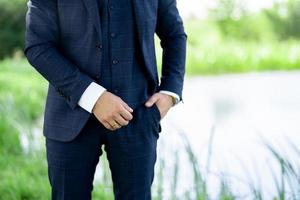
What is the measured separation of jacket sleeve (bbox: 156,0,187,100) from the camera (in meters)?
1.62

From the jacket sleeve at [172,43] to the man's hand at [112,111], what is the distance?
0.18m

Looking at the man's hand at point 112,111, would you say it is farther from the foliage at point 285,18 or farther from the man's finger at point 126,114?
the foliage at point 285,18

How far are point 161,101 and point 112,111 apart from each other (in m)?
0.17

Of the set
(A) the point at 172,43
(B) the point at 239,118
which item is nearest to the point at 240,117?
(B) the point at 239,118

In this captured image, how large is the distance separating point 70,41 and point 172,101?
0.97 ft

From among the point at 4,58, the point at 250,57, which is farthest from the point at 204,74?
the point at 4,58

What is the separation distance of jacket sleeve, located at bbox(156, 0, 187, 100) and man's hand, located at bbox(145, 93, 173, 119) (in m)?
0.03

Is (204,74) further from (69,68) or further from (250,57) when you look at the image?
(69,68)

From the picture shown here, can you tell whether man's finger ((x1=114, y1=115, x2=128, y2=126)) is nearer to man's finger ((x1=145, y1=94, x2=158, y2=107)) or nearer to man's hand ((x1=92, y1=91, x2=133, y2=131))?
man's hand ((x1=92, y1=91, x2=133, y2=131))

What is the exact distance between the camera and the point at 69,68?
4.86 ft

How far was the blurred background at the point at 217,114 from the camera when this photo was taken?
256cm

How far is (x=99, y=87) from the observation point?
148 centimetres

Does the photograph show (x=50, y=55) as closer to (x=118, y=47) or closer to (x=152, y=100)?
(x=118, y=47)

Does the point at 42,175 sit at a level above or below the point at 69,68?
below
